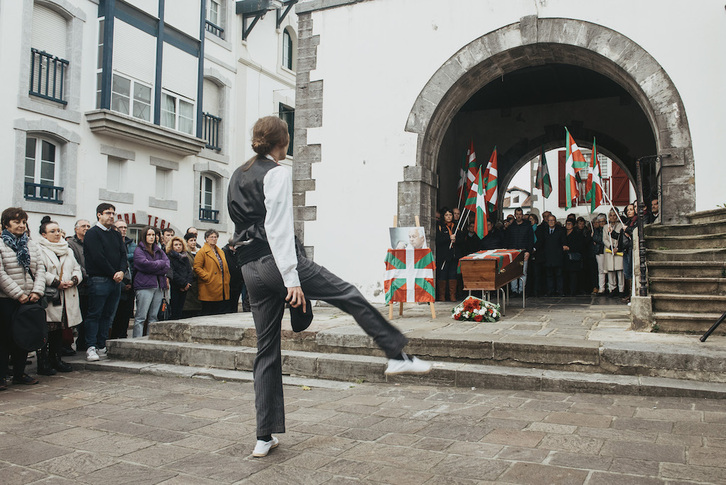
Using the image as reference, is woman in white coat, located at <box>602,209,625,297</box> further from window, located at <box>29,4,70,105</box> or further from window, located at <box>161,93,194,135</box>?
window, located at <box>29,4,70,105</box>

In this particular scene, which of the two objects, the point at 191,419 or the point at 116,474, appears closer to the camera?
the point at 116,474

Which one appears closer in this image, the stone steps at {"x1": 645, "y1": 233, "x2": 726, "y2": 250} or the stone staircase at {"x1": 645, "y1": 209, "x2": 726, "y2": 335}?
the stone staircase at {"x1": 645, "y1": 209, "x2": 726, "y2": 335}

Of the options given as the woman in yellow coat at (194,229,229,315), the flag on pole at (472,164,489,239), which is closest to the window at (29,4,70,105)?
the woman in yellow coat at (194,229,229,315)

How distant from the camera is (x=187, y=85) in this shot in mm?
18188

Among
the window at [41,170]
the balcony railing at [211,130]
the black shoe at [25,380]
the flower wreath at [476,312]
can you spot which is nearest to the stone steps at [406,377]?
the black shoe at [25,380]

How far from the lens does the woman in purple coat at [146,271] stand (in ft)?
24.4

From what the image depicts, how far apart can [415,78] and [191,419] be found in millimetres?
7133

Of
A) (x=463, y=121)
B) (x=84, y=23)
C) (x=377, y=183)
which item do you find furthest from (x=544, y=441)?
(x=84, y=23)

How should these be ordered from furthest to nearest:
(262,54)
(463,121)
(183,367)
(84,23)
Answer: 1. (262,54)
2. (463,121)
3. (84,23)
4. (183,367)

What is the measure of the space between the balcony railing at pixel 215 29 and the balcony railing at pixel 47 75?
5.96m

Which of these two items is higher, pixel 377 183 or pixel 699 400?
pixel 377 183

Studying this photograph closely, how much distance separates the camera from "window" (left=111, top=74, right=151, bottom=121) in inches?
619

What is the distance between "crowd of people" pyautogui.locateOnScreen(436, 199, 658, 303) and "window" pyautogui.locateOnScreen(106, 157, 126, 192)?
931cm

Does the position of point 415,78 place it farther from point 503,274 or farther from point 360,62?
point 503,274
